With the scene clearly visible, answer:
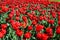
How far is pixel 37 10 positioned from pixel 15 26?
16.1ft

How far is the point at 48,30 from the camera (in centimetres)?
526

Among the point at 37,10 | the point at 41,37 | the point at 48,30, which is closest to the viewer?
the point at 41,37

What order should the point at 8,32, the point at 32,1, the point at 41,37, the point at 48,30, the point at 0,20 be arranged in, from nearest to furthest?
the point at 41,37, the point at 48,30, the point at 8,32, the point at 0,20, the point at 32,1

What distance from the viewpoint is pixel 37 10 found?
1029cm

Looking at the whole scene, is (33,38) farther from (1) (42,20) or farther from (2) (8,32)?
(1) (42,20)

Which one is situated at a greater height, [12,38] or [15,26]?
[15,26]

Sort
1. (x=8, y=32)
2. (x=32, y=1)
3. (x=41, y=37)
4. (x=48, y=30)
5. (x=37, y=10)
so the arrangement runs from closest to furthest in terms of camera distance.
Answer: (x=41, y=37)
(x=48, y=30)
(x=8, y=32)
(x=37, y=10)
(x=32, y=1)

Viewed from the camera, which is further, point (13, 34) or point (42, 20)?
point (42, 20)

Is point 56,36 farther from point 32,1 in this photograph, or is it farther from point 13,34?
point 32,1

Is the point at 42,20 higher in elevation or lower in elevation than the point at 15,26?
lower

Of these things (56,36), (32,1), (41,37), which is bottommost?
(32,1)

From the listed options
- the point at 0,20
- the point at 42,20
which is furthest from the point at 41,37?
the point at 0,20

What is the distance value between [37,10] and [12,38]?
449cm

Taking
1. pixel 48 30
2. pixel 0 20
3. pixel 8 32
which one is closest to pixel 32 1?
pixel 0 20
